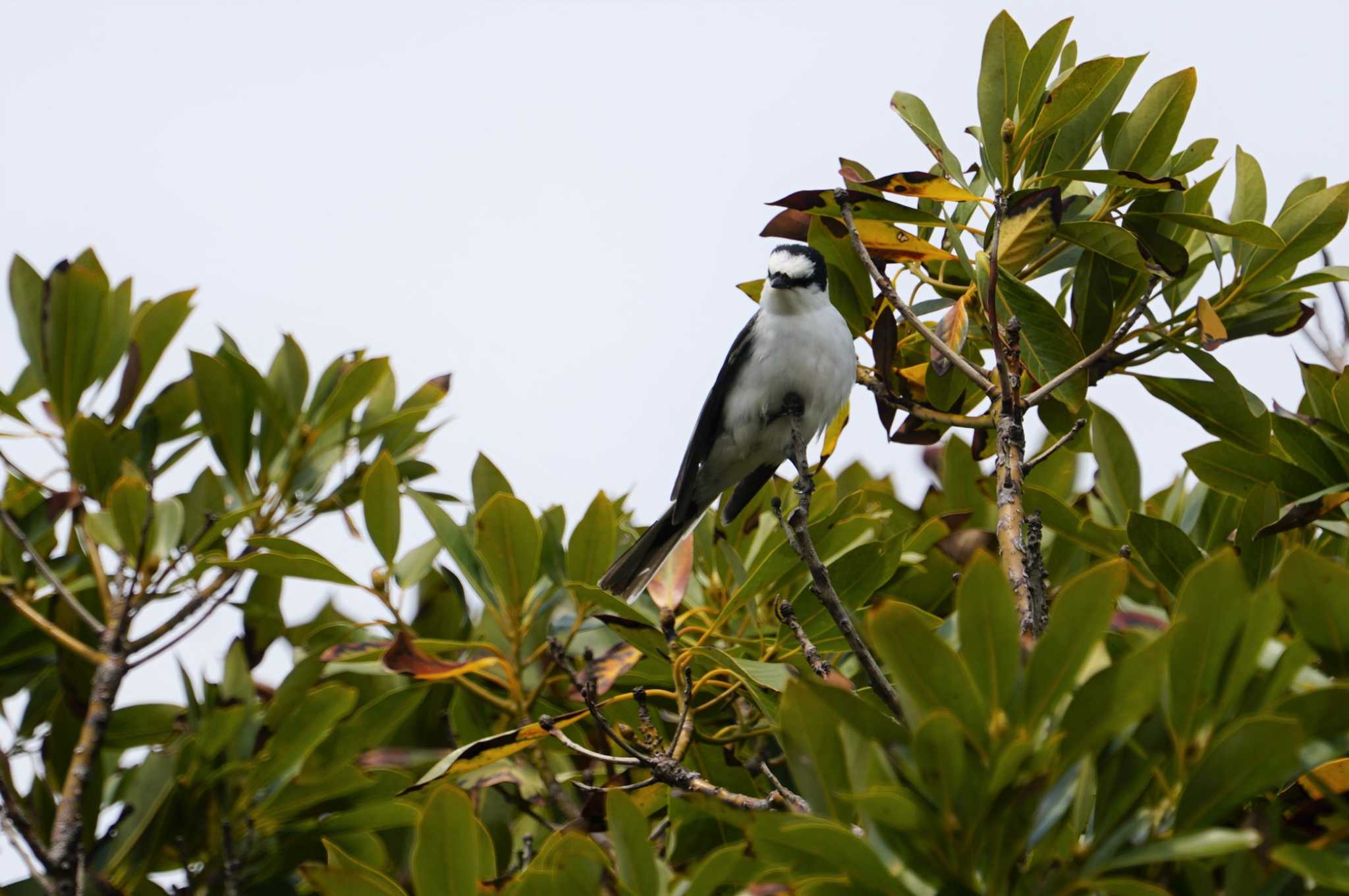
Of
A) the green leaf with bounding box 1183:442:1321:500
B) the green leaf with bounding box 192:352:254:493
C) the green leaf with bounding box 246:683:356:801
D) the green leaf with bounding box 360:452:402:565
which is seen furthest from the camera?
the green leaf with bounding box 192:352:254:493

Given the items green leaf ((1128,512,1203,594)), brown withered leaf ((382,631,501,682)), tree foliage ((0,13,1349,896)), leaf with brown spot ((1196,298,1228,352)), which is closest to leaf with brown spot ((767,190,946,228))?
tree foliage ((0,13,1349,896))

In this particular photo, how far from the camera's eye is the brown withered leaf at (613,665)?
3.12m

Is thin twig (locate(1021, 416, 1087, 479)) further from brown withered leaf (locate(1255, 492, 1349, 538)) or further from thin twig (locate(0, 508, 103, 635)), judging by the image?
thin twig (locate(0, 508, 103, 635))

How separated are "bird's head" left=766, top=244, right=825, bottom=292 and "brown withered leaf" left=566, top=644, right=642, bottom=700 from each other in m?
1.33

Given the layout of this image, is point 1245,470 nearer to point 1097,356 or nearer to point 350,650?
point 1097,356

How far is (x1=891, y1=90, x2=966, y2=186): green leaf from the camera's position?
2.73 metres

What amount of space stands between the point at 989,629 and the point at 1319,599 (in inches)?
18.4

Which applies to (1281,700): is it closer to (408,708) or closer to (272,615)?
(408,708)

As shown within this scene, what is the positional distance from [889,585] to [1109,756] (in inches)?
70.0

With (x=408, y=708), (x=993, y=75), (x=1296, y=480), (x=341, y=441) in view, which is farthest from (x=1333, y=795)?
(x=341, y=441)

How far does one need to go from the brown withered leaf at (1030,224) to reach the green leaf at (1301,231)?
0.58m

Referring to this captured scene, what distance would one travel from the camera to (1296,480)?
2930 millimetres

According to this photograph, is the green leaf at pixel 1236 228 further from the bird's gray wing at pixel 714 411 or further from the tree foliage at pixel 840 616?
the bird's gray wing at pixel 714 411

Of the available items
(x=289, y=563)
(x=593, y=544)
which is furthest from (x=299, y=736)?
(x=593, y=544)
